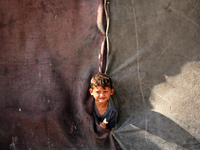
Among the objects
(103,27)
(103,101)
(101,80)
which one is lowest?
(103,101)

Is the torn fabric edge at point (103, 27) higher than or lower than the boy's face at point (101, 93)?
higher

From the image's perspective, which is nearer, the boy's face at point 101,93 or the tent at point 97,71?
the tent at point 97,71

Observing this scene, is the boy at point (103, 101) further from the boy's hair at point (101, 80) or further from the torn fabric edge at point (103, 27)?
the torn fabric edge at point (103, 27)

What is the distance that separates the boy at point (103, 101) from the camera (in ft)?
6.88

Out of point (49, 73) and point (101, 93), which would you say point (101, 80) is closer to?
point (101, 93)

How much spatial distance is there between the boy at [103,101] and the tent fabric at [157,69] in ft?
0.31

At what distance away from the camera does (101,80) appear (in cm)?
207

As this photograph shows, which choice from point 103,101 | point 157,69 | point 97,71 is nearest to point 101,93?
point 103,101

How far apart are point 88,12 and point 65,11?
0.71ft

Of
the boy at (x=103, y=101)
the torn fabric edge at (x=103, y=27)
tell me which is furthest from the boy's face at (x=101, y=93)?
the torn fabric edge at (x=103, y=27)

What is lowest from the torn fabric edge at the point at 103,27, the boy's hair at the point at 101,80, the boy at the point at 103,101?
the boy at the point at 103,101

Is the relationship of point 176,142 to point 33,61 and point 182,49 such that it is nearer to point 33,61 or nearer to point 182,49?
point 182,49

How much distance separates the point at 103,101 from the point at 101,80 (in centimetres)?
25

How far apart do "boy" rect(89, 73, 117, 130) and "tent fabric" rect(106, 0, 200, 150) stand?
0.31 ft
